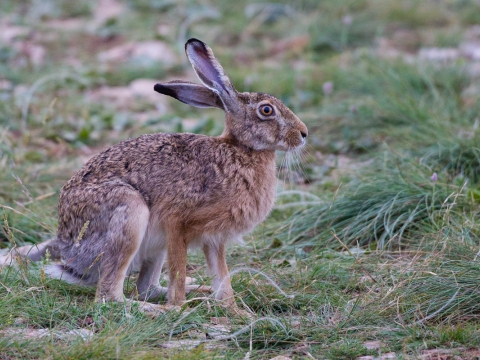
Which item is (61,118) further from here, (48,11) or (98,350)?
(98,350)

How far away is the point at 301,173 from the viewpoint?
7.20 metres

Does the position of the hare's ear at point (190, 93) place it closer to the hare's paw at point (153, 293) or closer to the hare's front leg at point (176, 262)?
the hare's front leg at point (176, 262)

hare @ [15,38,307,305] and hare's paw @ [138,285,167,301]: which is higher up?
hare @ [15,38,307,305]

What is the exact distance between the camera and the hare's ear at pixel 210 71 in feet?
16.5

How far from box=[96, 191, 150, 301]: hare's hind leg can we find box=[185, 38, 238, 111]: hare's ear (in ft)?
3.25

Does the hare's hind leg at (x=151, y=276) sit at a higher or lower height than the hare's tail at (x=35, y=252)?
lower

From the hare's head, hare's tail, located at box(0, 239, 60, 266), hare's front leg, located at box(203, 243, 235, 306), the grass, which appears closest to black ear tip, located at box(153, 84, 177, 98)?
the hare's head

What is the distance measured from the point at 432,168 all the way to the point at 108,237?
2.85 m

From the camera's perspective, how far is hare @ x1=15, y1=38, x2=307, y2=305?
15.1ft

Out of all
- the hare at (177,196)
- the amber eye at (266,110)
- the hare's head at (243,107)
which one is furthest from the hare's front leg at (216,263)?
the amber eye at (266,110)

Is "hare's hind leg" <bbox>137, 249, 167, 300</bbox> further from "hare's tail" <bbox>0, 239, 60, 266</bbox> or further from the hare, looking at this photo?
"hare's tail" <bbox>0, 239, 60, 266</bbox>

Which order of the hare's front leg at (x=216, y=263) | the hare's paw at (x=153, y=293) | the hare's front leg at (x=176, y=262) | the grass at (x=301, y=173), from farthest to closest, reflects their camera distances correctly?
1. the hare's paw at (x=153, y=293)
2. the hare's front leg at (x=216, y=263)
3. the hare's front leg at (x=176, y=262)
4. the grass at (x=301, y=173)

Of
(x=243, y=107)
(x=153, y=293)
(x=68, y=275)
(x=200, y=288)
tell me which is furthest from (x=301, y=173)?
(x=68, y=275)

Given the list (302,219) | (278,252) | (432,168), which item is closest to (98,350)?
(278,252)
